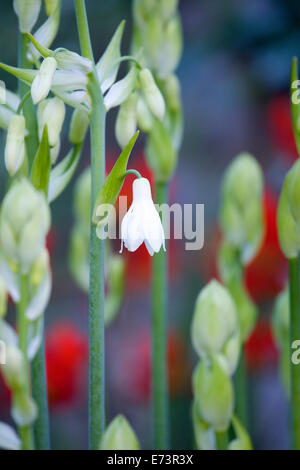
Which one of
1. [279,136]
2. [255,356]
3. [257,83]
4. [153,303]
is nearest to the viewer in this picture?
[153,303]

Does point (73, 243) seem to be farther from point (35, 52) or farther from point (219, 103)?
point (219, 103)

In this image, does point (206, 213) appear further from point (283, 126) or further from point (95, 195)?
point (95, 195)

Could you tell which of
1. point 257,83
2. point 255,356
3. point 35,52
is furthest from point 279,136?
point 35,52

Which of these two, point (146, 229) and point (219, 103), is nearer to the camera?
point (146, 229)

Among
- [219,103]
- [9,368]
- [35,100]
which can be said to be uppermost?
[219,103]

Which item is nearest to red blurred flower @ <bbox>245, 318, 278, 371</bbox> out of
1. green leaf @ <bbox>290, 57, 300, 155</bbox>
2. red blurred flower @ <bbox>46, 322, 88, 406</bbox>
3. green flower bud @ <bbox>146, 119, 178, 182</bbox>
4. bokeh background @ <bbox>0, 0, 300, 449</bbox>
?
bokeh background @ <bbox>0, 0, 300, 449</bbox>

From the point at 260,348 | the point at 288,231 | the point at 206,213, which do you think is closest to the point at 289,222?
the point at 288,231

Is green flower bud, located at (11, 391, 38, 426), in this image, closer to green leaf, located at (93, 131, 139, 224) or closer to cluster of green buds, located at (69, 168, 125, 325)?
green leaf, located at (93, 131, 139, 224)
